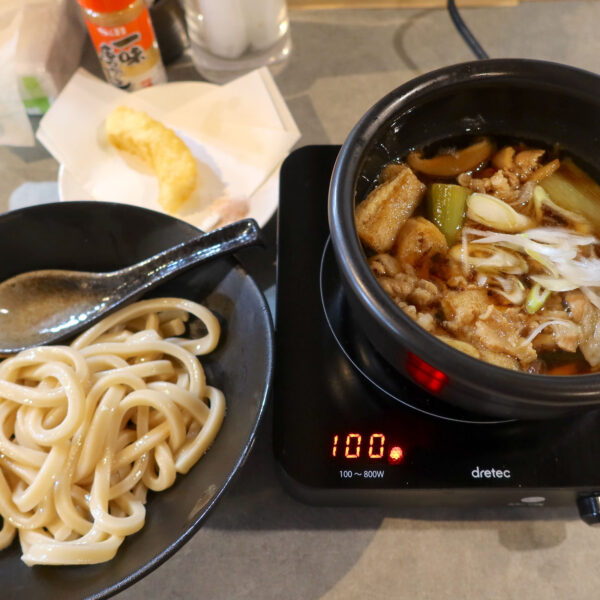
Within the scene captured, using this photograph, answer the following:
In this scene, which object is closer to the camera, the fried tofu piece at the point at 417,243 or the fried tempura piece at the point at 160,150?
the fried tofu piece at the point at 417,243

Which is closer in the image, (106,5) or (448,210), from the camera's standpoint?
(448,210)

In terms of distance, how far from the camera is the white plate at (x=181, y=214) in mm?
1224

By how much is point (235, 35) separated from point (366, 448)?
3.59 ft

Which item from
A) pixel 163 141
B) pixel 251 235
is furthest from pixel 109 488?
pixel 163 141

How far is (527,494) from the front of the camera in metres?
0.85

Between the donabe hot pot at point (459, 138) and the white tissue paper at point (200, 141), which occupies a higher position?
the donabe hot pot at point (459, 138)

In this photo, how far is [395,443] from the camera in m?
0.87

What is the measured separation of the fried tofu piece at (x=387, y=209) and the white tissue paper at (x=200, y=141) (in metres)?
0.40

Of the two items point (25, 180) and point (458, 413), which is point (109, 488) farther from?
point (25, 180)

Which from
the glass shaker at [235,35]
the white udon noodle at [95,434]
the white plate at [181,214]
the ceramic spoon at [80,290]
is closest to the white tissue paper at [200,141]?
the white plate at [181,214]

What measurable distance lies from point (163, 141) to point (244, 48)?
1.41 ft

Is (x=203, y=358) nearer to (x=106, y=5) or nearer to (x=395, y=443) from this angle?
(x=395, y=443)

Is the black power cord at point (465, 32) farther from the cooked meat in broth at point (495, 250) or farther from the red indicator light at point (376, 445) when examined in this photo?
the red indicator light at point (376, 445)

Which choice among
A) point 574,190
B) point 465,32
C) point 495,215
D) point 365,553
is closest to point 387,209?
point 495,215
